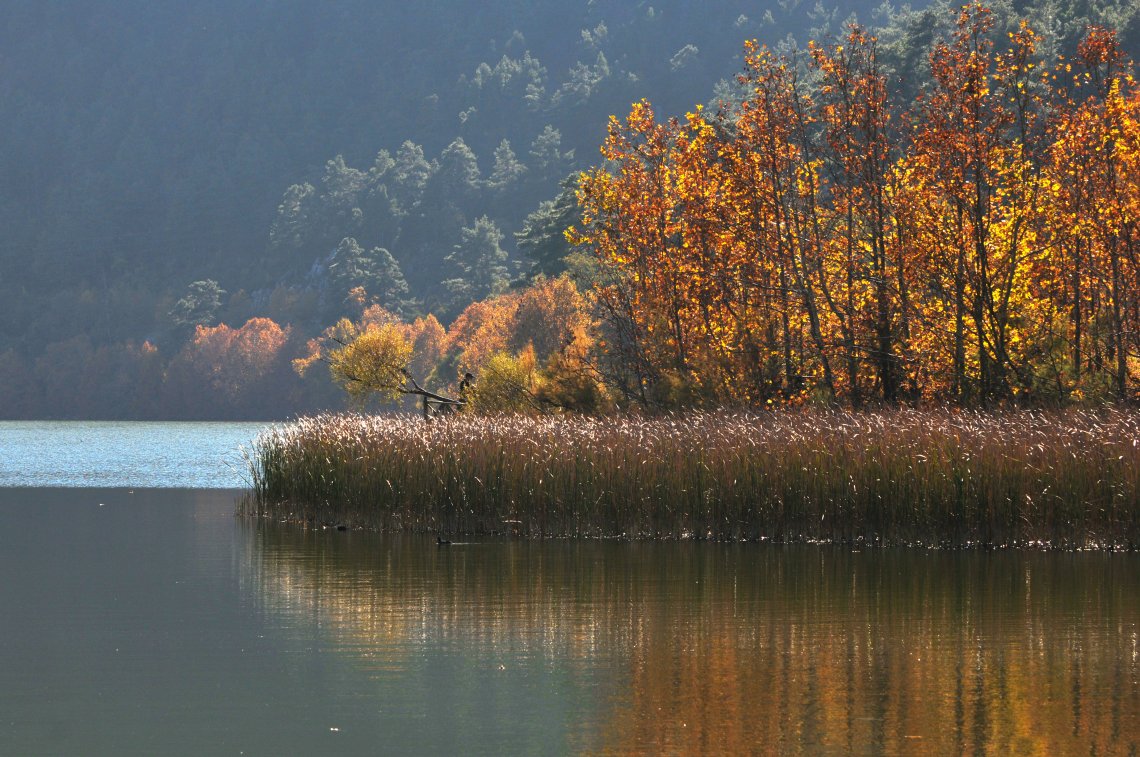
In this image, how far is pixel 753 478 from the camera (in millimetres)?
25203

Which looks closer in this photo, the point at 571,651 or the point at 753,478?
the point at 571,651

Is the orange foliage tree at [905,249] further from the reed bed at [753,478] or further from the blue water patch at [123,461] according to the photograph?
the blue water patch at [123,461]

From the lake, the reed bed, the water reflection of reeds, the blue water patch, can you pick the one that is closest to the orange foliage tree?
the reed bed

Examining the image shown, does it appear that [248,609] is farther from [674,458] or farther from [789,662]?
[674,458]

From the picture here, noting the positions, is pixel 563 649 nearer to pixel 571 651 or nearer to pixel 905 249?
pixel 571 651

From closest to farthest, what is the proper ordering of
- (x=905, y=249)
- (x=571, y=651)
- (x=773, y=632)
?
(x=571, y=651) < (x=773, y=632) < (x=905, y=249)

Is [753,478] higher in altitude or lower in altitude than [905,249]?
lower

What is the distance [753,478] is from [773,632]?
32.0ft

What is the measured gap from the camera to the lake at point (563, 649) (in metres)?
10.9

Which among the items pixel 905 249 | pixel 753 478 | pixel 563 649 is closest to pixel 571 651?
pixel 563 649

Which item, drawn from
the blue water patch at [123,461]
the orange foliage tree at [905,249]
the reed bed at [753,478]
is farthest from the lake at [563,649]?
the blue water patch at [123,461]

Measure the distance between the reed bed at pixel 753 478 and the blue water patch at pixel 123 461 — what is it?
11.3ft

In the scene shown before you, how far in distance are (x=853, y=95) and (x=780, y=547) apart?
12346 millimetres

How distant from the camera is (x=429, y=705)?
11836 millimetres
